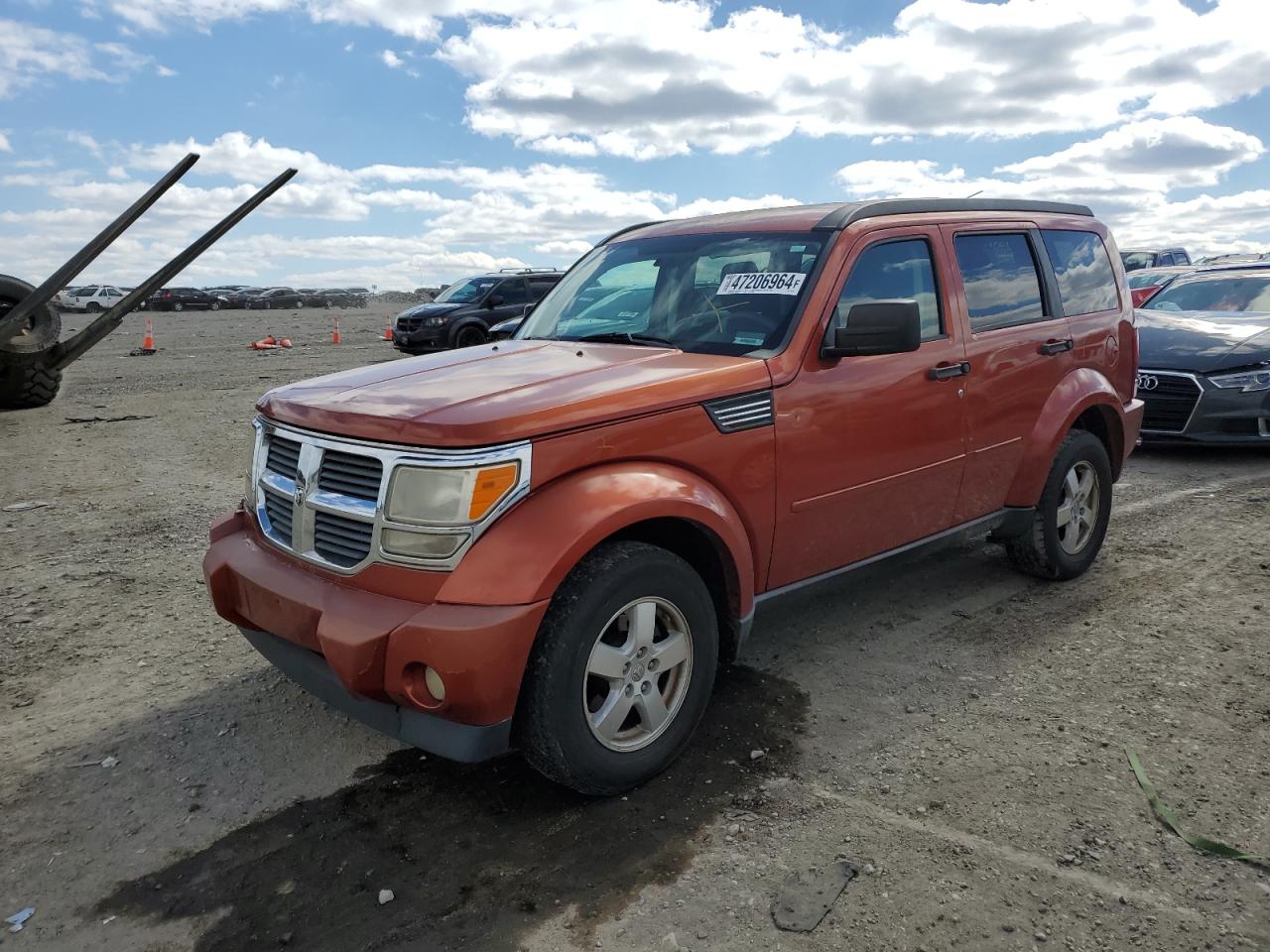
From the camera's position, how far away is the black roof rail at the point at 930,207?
3.87m

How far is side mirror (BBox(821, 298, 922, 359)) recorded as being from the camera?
338 cm

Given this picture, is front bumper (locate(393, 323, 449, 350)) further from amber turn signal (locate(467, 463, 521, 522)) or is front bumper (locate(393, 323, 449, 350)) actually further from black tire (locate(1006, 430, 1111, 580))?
amber turn signal (locate(467, 463, 521, 522))

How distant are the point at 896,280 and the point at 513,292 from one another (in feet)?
49.7

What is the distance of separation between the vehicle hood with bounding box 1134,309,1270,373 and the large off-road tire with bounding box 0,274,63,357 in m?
11.7

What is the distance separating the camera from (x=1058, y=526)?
4.98 m

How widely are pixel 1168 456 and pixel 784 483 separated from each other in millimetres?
6766

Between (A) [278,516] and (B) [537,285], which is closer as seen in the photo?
(A) [278,516]

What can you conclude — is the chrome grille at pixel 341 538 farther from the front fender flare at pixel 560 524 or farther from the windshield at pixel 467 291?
the windshield at pixel 467 291

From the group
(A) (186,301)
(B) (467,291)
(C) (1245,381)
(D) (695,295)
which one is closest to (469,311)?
(B) (467,291)

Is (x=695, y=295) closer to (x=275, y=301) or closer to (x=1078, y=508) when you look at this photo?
(x=1078, y=508)

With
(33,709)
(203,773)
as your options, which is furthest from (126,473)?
(203,773)

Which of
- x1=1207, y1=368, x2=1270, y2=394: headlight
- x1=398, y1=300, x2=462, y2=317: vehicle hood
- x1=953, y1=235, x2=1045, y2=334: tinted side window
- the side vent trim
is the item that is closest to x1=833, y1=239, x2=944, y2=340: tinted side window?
x1=953, y1=235, x2=1045, y2=334: tinted side window

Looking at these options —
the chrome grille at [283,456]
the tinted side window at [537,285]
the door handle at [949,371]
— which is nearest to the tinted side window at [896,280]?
the door handle at [949,371]

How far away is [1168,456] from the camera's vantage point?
8633 mm
